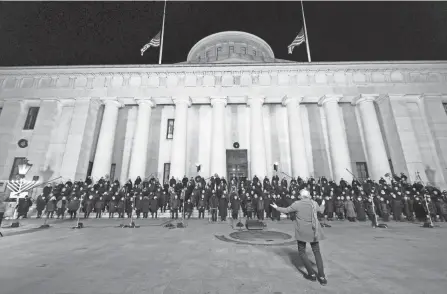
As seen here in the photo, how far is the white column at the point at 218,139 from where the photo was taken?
2111 cm

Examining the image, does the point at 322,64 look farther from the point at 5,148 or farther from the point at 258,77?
the point at 5,148

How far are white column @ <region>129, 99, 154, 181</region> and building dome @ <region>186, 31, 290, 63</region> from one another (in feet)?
52.9

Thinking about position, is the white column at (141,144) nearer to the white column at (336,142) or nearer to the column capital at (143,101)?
the column capital at (143,101)

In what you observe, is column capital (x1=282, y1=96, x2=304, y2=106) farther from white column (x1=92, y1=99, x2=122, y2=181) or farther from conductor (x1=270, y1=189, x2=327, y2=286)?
conductor (x1=270, y1=189, x2=327, y2=286)

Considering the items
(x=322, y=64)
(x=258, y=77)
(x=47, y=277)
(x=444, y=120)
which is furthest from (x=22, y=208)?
(x=444, y=120)

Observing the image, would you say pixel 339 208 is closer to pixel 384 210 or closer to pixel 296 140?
pixel 384 210

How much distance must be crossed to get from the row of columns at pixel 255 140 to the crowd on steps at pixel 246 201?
373cm

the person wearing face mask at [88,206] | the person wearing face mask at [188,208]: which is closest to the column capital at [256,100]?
the person wearing face mask at [188,208]

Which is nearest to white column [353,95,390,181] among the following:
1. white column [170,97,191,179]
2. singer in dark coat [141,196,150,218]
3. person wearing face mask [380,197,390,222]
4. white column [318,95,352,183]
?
white column [318,95,352,183]

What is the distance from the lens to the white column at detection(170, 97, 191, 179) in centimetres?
2105

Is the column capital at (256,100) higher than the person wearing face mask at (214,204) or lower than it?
higher

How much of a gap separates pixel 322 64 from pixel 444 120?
42.3 feet

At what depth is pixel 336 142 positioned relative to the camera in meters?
21.5

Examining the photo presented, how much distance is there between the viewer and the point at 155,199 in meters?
15.3
